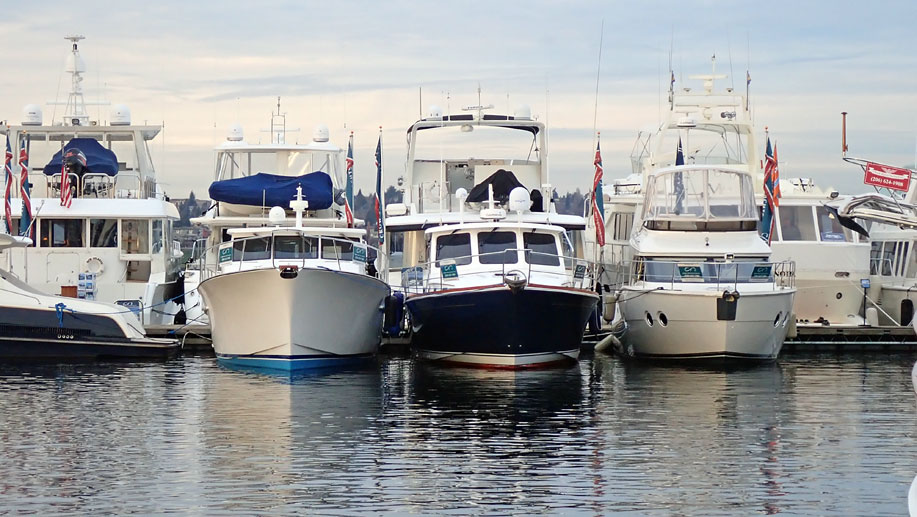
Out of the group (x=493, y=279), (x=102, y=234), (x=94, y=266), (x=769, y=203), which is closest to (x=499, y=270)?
(x=493, y=279)

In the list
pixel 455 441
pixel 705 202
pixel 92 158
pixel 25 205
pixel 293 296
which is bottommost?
pixel 455 441

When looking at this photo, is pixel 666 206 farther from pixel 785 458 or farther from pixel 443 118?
pixel 785 458

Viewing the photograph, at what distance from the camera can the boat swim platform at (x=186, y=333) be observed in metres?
32.7

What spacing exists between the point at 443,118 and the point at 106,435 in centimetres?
1775

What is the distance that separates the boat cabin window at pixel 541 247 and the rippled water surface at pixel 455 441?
2372 mm

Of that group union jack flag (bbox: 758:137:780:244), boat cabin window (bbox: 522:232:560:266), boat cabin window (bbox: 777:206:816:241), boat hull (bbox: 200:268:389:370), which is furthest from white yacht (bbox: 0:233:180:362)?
boat cabin window (bbox: 777:206:816:241)

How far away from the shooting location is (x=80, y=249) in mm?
A: 34344

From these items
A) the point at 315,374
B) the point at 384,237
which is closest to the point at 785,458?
the point at 315,374

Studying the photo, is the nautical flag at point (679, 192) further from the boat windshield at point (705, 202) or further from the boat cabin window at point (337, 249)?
the boat cabin window at point (337, 249)

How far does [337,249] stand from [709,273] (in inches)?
299

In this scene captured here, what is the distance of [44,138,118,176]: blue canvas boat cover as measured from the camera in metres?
35.4

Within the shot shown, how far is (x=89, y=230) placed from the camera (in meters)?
34.4

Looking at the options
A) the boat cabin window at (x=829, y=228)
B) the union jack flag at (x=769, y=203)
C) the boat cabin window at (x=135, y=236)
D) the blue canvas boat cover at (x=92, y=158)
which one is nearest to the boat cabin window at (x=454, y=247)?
the union jack flag at (x=769, y=203)

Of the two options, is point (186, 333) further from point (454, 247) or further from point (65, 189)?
point (454, 247)
